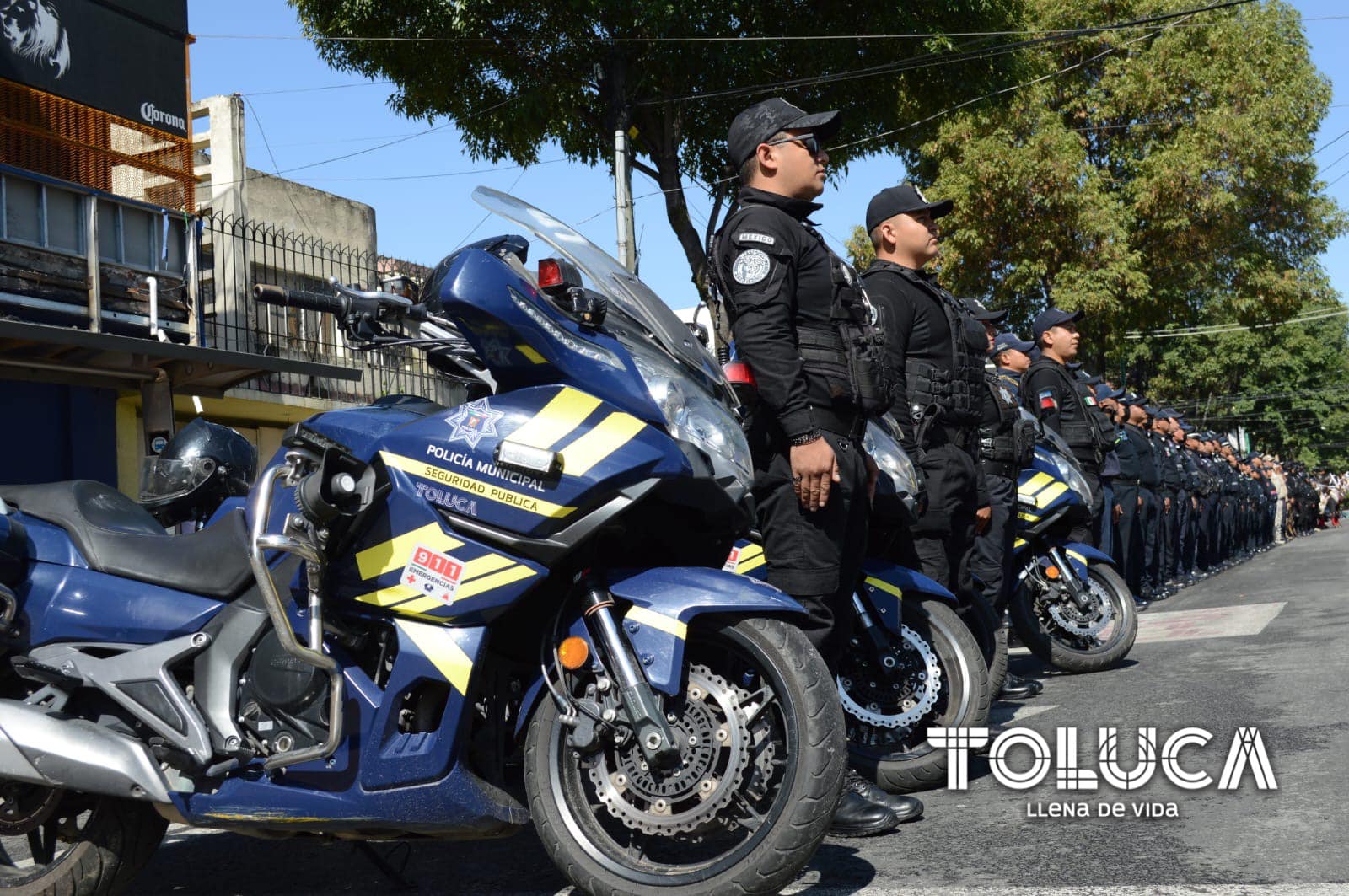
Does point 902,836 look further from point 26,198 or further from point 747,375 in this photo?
point 26,198

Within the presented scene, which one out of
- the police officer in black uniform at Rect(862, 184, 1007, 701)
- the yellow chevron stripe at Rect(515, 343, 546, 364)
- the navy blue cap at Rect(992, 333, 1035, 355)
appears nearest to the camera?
the yellow chevron stripe at Rect(515, 343, 546, 364)

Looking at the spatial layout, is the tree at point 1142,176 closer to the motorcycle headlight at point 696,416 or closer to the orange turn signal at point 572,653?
the motorcycle headlight at point 696,416

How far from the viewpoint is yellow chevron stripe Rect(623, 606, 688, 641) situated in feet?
9.54

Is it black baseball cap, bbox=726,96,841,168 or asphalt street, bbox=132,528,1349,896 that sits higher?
black baseball cap, bbox=726,96,841,168

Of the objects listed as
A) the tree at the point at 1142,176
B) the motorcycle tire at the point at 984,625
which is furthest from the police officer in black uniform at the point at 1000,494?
the tree at the point at 1142,176

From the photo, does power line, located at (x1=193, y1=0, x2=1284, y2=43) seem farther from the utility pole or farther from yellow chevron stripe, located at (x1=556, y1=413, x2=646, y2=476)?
yellow chevron stripe, located at (x1=556, y1=413, x2=646, y2=476)

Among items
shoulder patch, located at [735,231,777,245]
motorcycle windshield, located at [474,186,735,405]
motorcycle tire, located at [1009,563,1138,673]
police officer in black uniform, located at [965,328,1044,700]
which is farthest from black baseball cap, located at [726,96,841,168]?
motorcycle tire, located at [1009,563,1138,673]

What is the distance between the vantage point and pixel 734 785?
2.88 metres

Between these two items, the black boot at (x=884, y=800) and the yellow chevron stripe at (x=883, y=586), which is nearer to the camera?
the black boot at (x=884, y=800)

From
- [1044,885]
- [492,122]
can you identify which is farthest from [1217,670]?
[492,122]

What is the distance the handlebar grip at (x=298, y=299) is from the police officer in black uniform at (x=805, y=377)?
109cm

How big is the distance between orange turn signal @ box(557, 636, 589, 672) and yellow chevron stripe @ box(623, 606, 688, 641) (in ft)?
0.36

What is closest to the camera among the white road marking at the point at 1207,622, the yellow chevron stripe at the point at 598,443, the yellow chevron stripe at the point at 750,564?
the yellow chevron stripe at the point at 598,443

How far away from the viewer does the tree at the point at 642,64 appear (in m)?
14.7
